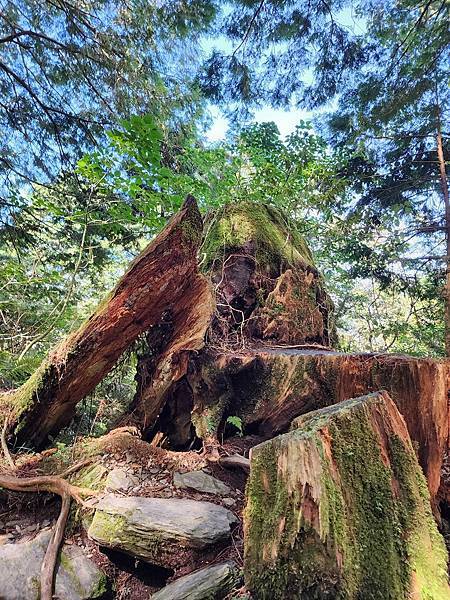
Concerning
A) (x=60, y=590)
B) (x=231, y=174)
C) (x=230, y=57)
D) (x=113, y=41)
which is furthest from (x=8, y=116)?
(x=60, y=590)

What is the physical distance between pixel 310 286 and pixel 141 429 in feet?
9.74

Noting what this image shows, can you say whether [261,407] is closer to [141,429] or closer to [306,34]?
[141,429]

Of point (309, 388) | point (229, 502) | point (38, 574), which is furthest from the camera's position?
point (309, 388)

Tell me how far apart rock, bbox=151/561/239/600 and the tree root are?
73cm

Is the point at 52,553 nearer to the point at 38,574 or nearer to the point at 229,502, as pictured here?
the point at 38,574

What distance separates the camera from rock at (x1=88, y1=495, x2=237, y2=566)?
190 centimetres

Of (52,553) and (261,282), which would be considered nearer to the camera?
(52,553)

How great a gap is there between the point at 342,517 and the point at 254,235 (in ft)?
12.8

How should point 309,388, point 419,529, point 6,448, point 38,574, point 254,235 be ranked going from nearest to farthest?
point 419,529, point 38,574, point 309,388, point 6,448, point 254,235

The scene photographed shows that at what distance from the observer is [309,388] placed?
2939 millimetres

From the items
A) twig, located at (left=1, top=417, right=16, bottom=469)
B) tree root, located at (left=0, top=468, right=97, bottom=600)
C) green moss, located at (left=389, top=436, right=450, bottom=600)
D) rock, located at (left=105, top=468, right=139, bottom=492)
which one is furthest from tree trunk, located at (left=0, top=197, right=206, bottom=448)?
green moss, located at (left=389, top=436, right=450, bottom=600)

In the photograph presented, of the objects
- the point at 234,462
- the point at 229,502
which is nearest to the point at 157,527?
the point at 229,502

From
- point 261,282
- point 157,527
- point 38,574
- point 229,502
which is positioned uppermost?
point 261,282

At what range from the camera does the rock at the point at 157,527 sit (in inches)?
74.7
